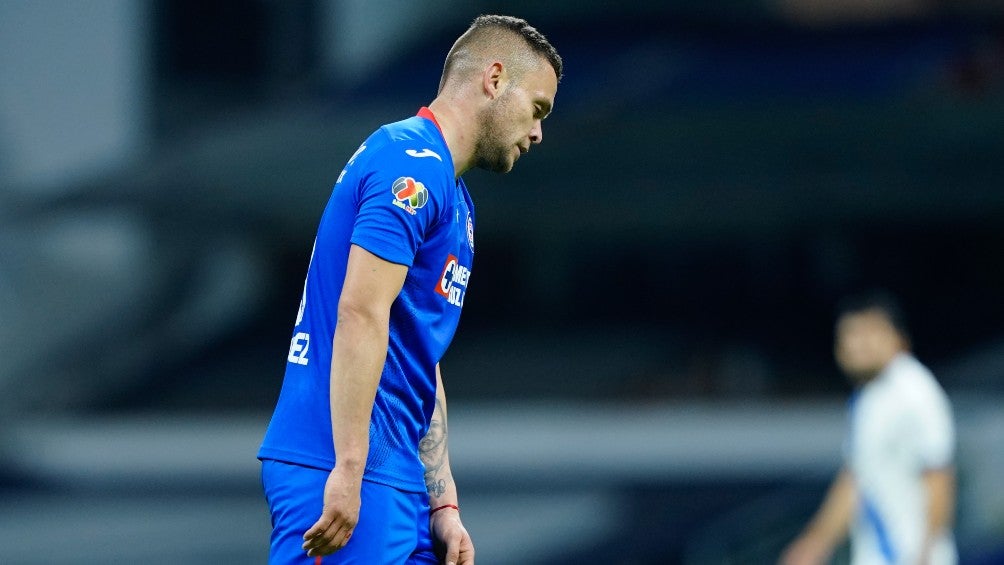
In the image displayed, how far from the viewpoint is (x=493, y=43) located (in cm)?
277

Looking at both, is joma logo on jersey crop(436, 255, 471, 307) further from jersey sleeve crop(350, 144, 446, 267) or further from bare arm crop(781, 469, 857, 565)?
bare arm crop(781, 469, 857, 565)

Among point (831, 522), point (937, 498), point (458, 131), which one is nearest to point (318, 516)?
point (458, 131)

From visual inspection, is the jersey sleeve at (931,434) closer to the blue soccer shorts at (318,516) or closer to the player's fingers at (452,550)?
the player's fingers at (452,550)

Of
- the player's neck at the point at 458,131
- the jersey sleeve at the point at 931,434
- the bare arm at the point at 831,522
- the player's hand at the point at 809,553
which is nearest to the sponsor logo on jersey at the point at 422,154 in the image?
the player's neck at the point at 458,131

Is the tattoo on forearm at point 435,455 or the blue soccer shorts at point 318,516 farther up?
the tattoo on forearm at point 435,455

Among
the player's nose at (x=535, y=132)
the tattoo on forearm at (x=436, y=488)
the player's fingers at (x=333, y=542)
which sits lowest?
the player's fingers at (x=333, y=542)

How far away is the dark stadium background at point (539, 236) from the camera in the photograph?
13.7m

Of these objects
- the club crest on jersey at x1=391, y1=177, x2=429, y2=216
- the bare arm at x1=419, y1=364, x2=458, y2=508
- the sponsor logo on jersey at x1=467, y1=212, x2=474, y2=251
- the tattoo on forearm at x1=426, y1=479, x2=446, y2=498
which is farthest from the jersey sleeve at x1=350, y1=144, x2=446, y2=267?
the tattoo on forearm at x1=426, y1=479, x2=446, y2=498

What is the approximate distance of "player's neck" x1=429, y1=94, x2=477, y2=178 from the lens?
8.91ft

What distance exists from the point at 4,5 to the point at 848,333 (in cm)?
1407

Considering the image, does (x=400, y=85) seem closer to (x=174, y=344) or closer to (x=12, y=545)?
(x=174, y=344)

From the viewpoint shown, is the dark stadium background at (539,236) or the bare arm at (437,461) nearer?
the bare arm at (437,461)

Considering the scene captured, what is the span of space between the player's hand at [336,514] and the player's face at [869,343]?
3.92 m

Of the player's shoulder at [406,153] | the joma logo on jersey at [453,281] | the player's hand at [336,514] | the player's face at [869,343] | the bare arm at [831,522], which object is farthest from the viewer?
the bare arm at [831,522]
